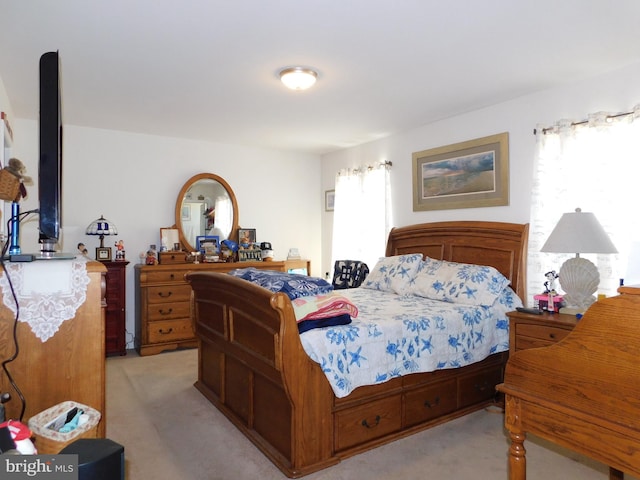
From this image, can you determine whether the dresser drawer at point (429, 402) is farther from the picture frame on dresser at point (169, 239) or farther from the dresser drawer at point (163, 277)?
the picture frame on dresser at point (169, 239)

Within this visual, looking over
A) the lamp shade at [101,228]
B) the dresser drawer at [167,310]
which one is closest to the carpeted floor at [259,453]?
the dresser drawer at [167,310]

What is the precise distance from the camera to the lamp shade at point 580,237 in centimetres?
261

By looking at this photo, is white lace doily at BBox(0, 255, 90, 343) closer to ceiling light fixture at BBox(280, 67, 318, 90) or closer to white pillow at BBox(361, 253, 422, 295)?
ceiling light fixture at BBox(280, 67, 318, 90)

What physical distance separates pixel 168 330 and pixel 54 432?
10.8ft

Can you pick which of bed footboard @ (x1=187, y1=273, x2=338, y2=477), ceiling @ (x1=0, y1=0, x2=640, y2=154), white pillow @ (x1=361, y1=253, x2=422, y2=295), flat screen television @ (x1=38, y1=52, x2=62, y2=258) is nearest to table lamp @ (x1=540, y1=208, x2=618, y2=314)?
ceiling @ (x1=0, y1=0, x2=640, y2=154)

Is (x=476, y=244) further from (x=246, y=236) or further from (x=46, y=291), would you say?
(x=46, y=291)

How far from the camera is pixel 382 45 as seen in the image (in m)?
2.55

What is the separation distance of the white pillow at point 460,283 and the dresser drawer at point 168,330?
8.22 ft

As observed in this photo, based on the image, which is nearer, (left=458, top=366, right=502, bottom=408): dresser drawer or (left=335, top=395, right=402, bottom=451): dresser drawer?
(left=335, top=395, right=402, bottom=451): dresser drawer

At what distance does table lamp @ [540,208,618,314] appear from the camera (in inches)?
103

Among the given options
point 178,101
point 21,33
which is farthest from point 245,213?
point 21,33

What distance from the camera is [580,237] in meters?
2.64

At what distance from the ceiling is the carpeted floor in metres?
2.40

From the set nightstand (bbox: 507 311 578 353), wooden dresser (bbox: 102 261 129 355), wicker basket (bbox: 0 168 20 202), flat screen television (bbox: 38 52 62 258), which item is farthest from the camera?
wooden dresser (bbox: 102 261 129 355)
